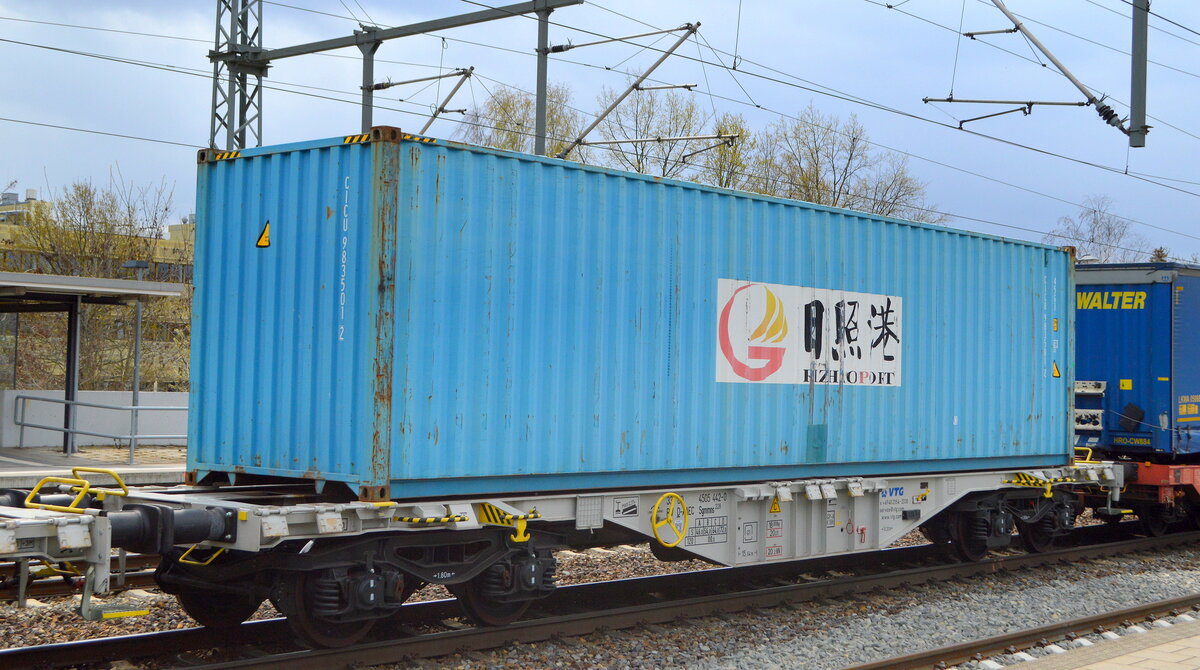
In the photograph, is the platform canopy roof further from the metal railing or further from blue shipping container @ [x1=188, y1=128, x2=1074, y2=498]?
blue shipping container @ [x1=188, y1=128, x2=1074, y2=498]

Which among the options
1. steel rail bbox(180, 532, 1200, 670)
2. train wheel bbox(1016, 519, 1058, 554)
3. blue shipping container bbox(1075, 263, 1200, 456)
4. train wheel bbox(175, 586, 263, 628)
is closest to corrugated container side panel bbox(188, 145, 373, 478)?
train wheel bbox(175, 586, 263, 628)

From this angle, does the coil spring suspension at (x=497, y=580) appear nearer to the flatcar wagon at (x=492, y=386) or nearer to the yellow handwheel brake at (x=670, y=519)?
the flatcar wagon at (x=492, y=386)

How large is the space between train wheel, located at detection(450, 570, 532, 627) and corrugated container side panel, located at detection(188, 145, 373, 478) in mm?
1399

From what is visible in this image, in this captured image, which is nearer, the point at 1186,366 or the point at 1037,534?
the point at 1037,534

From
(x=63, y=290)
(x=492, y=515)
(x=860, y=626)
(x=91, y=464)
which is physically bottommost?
(x=860, y=626)

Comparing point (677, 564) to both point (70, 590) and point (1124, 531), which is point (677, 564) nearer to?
point (70, 590)

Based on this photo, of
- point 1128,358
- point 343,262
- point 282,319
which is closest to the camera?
point 343,262

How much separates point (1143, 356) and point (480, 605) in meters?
9.63

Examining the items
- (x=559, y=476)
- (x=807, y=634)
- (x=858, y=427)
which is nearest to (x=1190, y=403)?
(x=858, y=427)

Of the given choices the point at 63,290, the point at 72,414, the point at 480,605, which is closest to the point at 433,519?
the point at 480,605

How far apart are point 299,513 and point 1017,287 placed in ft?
27.5

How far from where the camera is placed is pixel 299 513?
6402 millimetres

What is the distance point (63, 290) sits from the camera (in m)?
15.7

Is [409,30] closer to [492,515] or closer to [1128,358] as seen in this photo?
[492,515]
